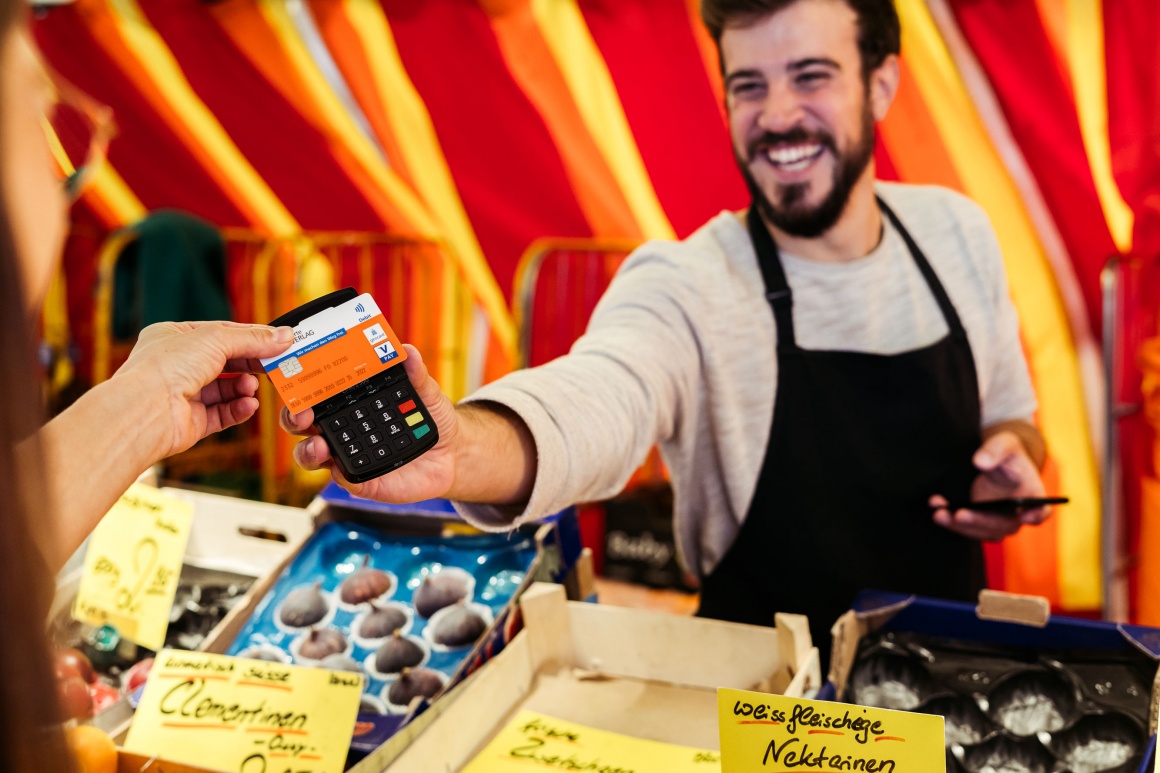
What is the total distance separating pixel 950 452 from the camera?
1315 millimetres

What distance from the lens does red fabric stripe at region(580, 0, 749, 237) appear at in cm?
145

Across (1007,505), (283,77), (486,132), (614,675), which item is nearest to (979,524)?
(1007,505)

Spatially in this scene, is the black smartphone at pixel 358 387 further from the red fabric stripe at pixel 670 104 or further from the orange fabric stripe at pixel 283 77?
the orange fabric stripe at pixel 283 77

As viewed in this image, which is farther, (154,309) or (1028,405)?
(154,309)

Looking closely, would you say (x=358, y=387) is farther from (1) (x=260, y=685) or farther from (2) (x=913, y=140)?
(2) (x=913, y=140)

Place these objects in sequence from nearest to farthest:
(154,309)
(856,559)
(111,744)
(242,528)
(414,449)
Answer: (414,449) < (111,744) < (856,559) < (242,528) < (154,309)

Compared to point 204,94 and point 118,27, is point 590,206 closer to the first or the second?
point 204,94

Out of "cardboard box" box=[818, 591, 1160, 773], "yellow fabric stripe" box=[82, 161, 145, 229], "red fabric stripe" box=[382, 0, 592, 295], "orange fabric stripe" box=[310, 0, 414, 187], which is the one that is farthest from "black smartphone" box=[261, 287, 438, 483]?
"yellow fabric stripe" box=[82, 161, 145, 229]

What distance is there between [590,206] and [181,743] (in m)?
Result: 1.32

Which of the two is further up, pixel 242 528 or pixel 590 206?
pixel 590 206

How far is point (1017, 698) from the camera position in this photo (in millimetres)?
983

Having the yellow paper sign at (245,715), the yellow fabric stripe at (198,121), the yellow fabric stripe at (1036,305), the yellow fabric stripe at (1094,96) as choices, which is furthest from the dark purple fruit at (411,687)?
the yellow fabric stripe at (198,121)

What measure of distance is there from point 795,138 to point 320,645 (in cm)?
85

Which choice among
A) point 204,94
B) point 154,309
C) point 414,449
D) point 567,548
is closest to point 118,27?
point 204,94
